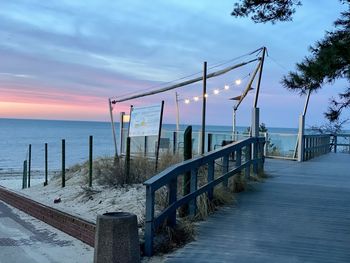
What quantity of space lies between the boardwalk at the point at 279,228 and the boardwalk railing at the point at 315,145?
808 centimetres

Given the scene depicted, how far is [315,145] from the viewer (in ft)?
75.6

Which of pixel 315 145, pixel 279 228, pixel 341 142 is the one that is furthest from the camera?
pixel 341 142

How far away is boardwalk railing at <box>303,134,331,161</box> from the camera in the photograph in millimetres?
20888

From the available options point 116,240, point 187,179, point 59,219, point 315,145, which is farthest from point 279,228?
point 315,145

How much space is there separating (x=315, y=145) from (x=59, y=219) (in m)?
15.2

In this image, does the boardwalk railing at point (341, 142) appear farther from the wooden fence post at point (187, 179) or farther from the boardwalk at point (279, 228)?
the wooden fence post at point (187, 179)

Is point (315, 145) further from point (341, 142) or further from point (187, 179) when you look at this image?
point (187, 179)

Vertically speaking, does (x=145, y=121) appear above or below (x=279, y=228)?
above

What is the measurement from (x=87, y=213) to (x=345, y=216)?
6.00 metres

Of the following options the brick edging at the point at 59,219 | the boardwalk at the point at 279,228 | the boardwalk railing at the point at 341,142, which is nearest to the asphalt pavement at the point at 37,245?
the brick edging at the point at 59,219

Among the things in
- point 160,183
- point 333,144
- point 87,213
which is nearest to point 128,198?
point 87,213

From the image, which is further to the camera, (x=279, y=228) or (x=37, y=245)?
(x=37, y=245)

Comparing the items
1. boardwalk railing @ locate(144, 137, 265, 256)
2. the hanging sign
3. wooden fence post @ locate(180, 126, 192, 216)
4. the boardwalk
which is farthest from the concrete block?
the hanging sign

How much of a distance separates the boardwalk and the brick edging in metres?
2.04
